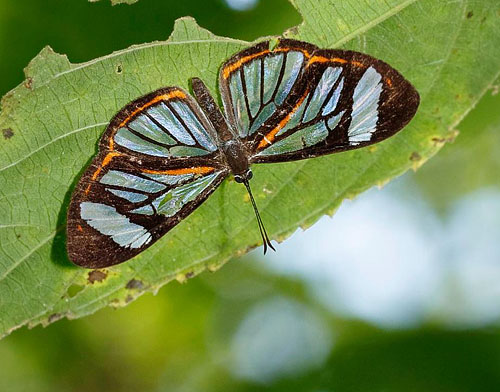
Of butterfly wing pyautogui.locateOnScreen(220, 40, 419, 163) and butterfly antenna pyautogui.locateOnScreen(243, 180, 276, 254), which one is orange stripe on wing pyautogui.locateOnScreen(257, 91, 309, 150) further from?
butterfly antenna pyautogui.locateOnScreen(243, 180, 276, 254)

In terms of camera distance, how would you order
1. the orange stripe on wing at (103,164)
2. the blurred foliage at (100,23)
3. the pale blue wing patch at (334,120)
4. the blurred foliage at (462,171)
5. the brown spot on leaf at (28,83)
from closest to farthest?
the brown spot on leaf at (28,83)
the orange stripe on wing at (103,164)
the pale blue wing patch at (334,120)
the blurred foliage at (100,23)
the blurred foliage at (462,171)

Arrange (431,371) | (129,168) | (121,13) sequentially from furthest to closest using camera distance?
(431,371)
(121,13)
(129,168)

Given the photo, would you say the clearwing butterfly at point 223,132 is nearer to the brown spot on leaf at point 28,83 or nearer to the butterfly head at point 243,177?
the butterfly head at point 243,177

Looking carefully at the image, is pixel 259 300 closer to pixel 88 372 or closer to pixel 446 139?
pixel 88 372

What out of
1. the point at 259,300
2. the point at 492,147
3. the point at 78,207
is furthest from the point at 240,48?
the point at 492,147

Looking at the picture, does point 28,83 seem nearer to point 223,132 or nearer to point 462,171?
point 223,132

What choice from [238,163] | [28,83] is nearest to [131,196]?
[238,163]

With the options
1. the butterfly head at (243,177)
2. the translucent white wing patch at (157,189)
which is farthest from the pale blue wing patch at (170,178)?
the butterfly head at (243,177)
